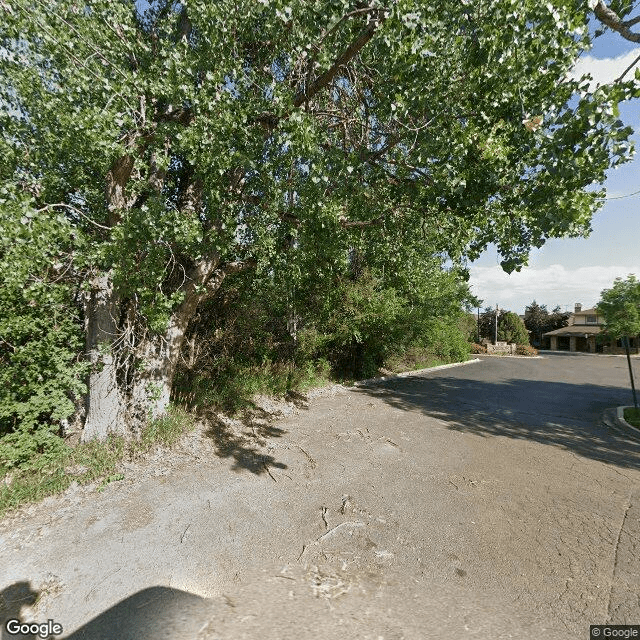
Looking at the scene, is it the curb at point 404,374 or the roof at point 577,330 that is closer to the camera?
the curb at point 404,374

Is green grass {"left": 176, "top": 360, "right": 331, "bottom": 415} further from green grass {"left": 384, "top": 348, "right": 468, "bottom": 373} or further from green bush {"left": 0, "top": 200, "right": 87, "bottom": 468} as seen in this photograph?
green grass {"left": 384, "top": 348, "right": 468, "bottom": 373}

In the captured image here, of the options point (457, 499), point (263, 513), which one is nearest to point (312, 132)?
point (263, 513)

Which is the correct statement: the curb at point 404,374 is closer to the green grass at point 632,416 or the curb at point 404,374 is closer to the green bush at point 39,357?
the green grass at point 632,416

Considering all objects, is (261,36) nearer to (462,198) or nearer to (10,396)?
(462,198)

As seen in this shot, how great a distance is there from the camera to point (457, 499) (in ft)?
13.5

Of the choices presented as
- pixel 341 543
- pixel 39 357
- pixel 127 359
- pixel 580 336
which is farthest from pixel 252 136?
pixel 580 336

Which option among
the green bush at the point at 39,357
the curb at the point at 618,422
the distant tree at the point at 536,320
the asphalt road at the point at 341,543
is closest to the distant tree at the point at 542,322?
the distant tree at the point at 536,320

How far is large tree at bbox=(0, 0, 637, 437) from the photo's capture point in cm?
377

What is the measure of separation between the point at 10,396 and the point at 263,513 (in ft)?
12.7

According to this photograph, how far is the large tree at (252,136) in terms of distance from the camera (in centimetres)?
377

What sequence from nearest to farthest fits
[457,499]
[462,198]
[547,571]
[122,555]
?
[547,571]
[122,555]
[457,499]
[462,198]

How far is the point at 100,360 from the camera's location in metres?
5.05

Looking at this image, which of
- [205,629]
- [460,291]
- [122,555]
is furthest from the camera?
[460,291]

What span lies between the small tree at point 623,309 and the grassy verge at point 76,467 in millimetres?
10089
